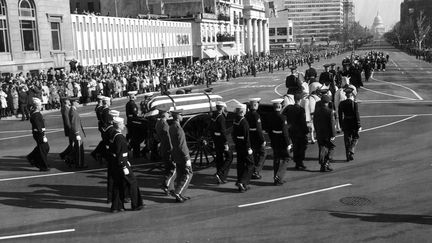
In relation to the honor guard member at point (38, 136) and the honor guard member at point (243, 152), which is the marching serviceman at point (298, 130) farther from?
the honor guard member at point (38, 136)

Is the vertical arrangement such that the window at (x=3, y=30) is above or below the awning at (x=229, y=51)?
above

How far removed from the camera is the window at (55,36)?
38469 mm

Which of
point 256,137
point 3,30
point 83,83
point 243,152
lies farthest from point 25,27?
point 243,152

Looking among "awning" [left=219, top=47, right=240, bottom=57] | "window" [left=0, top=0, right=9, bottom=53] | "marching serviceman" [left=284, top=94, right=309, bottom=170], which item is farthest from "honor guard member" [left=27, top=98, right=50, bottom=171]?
"awning" [left=219, top=47, right=240, bottom=57]

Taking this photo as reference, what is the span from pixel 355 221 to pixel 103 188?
5.93 m

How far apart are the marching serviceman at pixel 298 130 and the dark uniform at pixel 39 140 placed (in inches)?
263

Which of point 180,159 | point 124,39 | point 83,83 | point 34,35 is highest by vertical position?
point 34,35

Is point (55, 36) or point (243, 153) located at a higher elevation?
point (55, 36)

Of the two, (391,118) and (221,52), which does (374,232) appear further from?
(221,52)

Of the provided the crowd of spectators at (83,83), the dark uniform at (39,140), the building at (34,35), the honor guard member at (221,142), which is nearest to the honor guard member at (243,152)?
the honor guard member at (221,142)

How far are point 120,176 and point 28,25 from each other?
98.1 feet

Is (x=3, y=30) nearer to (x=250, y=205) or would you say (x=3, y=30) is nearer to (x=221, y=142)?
(x=221, y=142)

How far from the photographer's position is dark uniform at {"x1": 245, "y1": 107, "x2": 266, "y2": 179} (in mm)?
11367

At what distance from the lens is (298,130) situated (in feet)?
41.4
